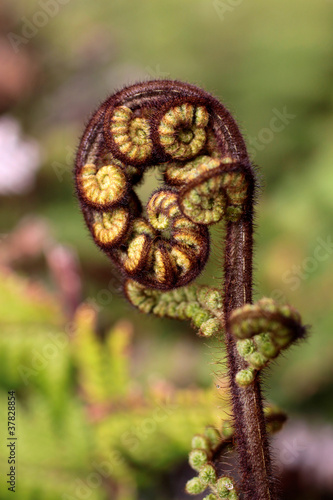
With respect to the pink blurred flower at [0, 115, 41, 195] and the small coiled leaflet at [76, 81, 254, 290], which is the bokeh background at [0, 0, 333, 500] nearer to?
the pink blurred flower at [0, 115, 41, 195]

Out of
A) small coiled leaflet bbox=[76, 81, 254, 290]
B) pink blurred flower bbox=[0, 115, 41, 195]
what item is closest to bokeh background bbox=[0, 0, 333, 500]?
pink blurred flower bbox=[0, 115, 41, 195]

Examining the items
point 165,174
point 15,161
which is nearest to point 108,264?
point 15,161

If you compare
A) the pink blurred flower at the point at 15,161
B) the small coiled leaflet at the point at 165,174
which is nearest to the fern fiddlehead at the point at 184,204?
the small coiled leaflet at the point at 165,174

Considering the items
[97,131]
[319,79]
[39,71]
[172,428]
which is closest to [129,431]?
[172,428]

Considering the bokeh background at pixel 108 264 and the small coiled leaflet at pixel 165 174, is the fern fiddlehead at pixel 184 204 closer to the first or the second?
the small coiled leaflet at pixel 165 174

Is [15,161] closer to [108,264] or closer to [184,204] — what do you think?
[108,264]

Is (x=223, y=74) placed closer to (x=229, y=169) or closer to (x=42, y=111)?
(x=42, y=111)

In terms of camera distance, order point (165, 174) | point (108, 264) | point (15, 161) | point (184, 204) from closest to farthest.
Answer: point (184, 204) < point (165, 174) < point (108, 264) < point (15, 161)
